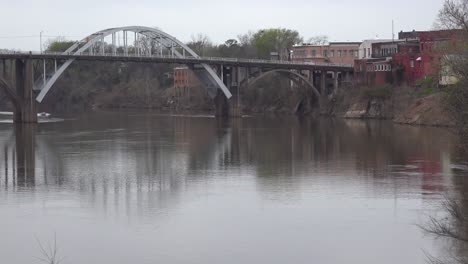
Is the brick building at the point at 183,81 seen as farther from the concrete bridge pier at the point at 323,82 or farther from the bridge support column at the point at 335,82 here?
the bridge support column at the point at 335,82

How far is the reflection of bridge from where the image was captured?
67938mm

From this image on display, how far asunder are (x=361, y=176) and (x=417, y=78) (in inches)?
2041

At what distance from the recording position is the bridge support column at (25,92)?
67.6 meters

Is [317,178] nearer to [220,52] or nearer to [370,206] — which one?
[370,206]

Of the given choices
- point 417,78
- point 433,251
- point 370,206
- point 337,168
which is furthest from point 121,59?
point 433,251

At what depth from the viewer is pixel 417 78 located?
3189 inches

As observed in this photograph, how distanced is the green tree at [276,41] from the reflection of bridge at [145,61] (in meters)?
25.6

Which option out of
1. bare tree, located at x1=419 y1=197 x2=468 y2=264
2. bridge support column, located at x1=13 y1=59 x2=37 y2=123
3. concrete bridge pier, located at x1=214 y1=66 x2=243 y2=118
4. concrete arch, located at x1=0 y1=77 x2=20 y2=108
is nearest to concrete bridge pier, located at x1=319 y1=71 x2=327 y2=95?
concrete bridge pier, located at x1=214 y1=66 x2=243 y2=118

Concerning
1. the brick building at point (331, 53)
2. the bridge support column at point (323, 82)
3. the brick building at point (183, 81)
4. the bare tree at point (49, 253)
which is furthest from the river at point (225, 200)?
the brick building at point (183, 81)

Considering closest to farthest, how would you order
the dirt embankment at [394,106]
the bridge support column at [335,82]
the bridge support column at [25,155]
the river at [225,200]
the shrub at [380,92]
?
the river at [225,200], the bridge support column at [25,155], the dirt embankment at [394,106], the shrub at [380,92], the bridge support column at [335,82]

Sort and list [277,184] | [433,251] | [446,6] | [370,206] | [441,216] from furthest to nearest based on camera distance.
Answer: [446,6] < [277,184] < [370,206] < [441,216] < [433,251]

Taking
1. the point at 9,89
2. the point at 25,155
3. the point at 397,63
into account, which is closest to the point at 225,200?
the point at 25,155

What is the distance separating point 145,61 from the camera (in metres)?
79.7

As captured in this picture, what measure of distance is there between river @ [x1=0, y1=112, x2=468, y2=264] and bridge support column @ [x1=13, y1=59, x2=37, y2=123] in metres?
21.3
